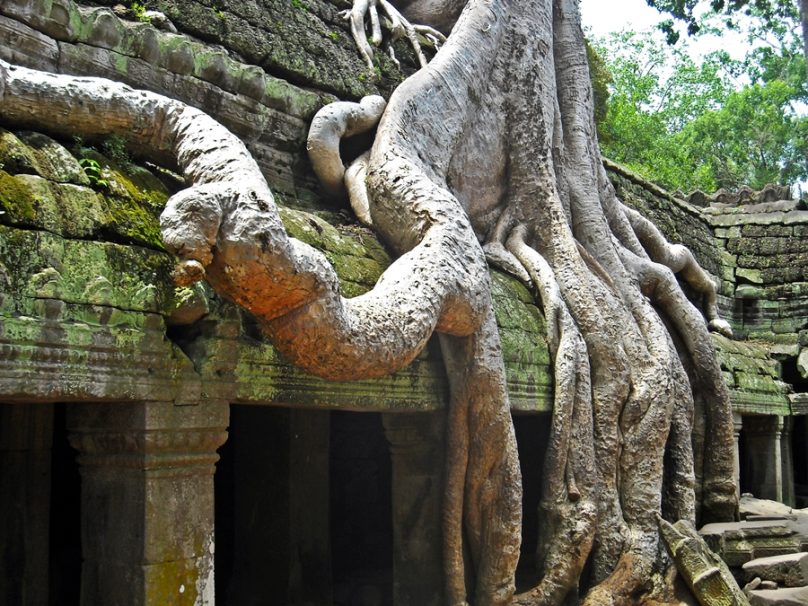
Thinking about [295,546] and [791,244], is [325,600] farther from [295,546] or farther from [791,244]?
[791,244]

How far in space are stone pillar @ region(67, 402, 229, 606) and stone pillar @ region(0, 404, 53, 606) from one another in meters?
1.31

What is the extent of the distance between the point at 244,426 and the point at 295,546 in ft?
2.51

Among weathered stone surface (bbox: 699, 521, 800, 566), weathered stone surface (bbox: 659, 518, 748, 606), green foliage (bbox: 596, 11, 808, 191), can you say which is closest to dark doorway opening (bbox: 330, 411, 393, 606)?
weathered stone surface (bbox: 659, 518, 748, 606)

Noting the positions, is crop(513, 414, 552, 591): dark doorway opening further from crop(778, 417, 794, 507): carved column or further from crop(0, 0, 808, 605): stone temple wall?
crop(778, 417, 794, 507): carved column

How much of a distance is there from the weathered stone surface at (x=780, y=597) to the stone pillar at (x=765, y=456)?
11.3ft

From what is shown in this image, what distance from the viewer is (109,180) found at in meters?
3.25

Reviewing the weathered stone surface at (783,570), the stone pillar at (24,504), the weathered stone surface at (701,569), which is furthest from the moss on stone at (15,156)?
the weathered stone surface at (783,570)

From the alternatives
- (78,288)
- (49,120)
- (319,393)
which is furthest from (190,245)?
(319,393)

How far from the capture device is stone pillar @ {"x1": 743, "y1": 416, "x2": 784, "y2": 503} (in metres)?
9.01

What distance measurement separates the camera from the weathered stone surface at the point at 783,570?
5.98 metres

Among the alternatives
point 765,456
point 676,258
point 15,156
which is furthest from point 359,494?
point 765,456

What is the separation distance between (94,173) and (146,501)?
1.13m

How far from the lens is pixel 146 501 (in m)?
3.10

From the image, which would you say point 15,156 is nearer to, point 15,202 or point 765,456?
point 15,202
